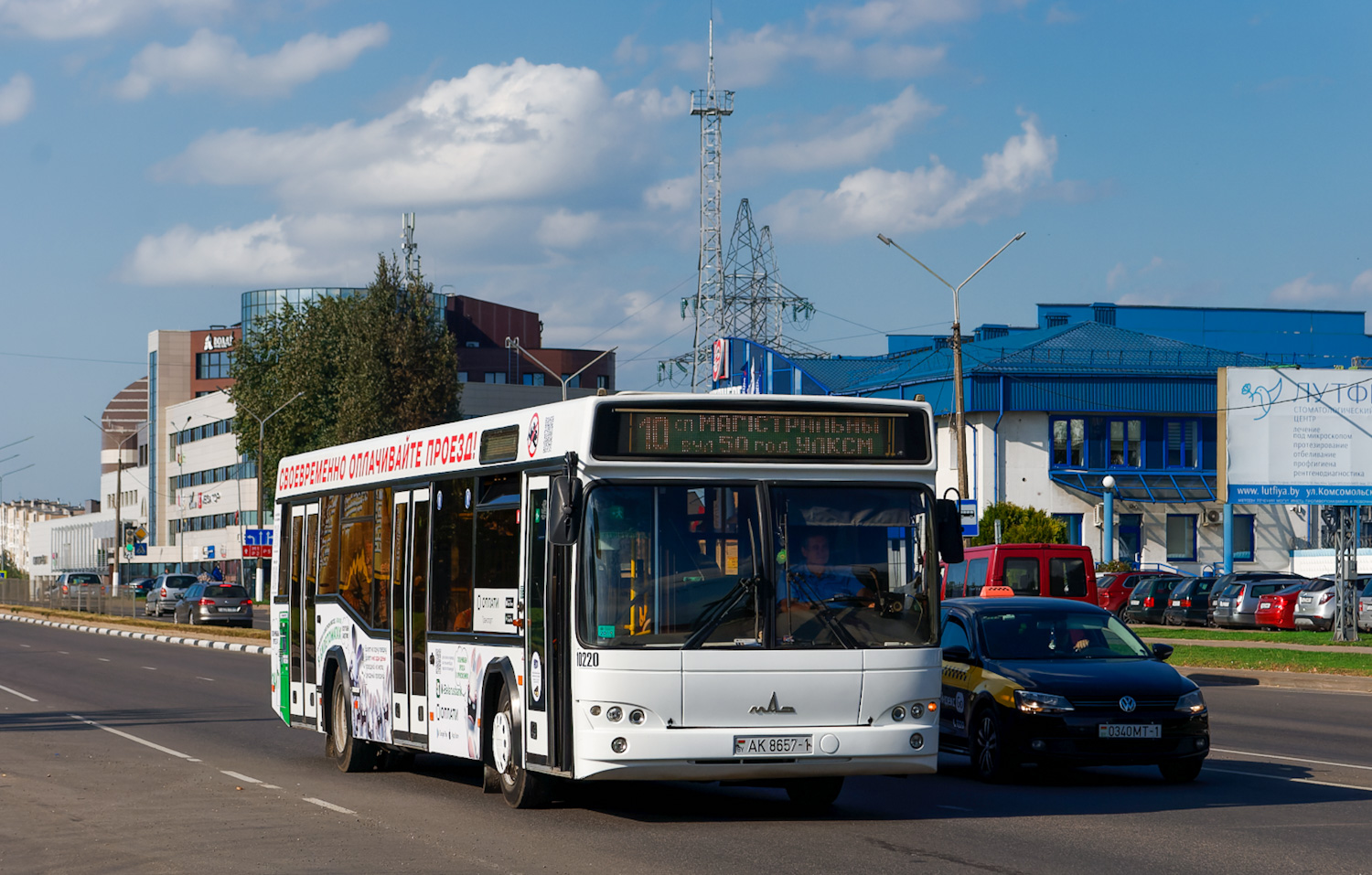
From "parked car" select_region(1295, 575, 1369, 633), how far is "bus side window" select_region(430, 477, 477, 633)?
3433 cm

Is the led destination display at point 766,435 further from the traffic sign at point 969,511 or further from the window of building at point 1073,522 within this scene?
the window of building at point 1073,522

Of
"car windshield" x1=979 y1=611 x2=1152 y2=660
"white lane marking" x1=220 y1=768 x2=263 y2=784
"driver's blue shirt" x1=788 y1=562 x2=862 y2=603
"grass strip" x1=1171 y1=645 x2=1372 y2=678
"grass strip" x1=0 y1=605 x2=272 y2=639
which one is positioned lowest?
"grass strip" x1=0 y1=605 x2=272 y2=639

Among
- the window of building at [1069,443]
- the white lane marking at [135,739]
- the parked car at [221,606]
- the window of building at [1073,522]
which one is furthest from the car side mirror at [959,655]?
the window of building at [1069,443]

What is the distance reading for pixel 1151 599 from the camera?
162ft

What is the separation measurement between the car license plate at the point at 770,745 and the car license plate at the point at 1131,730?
3.31 meters

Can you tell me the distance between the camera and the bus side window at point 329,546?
50.5 feet

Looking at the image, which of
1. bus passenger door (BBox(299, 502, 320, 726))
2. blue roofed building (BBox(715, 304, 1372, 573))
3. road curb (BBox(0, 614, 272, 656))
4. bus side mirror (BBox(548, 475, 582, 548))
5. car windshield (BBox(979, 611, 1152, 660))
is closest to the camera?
bus side mirror (BBox(548, 475, 582, 548))

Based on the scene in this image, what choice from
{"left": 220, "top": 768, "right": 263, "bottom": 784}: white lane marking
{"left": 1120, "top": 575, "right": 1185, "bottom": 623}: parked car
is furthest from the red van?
{"left": 1120, "top": 575, "right": 1185, "bottom": 623}: parked car

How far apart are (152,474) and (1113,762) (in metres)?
127

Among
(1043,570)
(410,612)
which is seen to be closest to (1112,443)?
(1043,570)

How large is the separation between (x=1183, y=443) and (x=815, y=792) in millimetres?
59963

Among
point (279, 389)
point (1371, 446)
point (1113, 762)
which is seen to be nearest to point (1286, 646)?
point (1371, 446)

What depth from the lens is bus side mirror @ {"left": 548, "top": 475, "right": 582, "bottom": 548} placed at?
406 inches

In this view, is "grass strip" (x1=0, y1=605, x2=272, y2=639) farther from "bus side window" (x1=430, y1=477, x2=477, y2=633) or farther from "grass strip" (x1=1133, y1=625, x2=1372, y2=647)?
"bus side window" (x1=430, y1=477, x2=477, y2=633)
